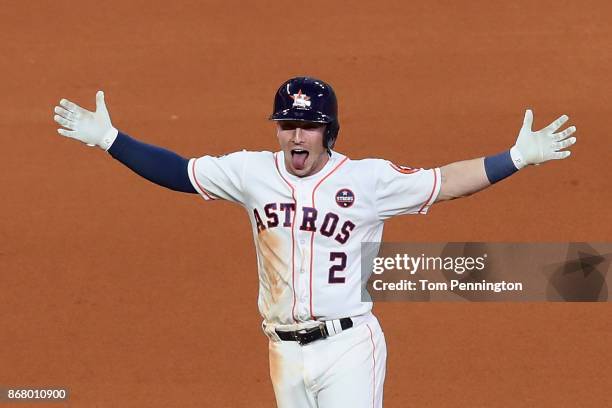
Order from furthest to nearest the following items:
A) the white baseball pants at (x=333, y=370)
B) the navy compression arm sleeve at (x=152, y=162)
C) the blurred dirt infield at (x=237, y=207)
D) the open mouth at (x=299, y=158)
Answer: the blurred dirt infield at (x=237, y=207)
the navy compression arm sleeve at (x=152, y=162)
the open mouth at (x=299, y=158)
the white baseball pants at (x=333, y=370)

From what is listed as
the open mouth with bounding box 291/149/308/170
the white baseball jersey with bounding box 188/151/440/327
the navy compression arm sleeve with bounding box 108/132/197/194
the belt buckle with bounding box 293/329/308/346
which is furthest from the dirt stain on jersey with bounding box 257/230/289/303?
the navy compression arm sleeve with bounding box 108/132/197/194

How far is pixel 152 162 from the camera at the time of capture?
5.48 m

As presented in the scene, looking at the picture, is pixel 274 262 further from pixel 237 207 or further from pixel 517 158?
pixel 237 207

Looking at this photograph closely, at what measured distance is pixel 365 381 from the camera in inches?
207

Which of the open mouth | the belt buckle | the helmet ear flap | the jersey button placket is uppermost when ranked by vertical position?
the helmet ear flap

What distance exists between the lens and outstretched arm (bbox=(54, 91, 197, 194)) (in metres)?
5.43

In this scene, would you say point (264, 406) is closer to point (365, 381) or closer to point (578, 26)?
point (365, 381)

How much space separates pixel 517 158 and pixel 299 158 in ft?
3.42

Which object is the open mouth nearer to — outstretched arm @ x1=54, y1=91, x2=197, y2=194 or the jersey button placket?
the jersey button placket

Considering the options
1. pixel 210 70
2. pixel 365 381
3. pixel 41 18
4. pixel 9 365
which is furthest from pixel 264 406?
pixel 41 18

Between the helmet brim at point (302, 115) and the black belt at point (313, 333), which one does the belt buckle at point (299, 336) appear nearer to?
the black belt at point (313, 333)

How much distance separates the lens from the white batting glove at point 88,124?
5.43m

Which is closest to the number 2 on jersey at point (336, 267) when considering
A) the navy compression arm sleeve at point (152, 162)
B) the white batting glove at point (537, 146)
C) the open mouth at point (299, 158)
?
the open mouth at point (299, 158)

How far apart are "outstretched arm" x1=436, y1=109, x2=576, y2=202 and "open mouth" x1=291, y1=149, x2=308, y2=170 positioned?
714 mm
